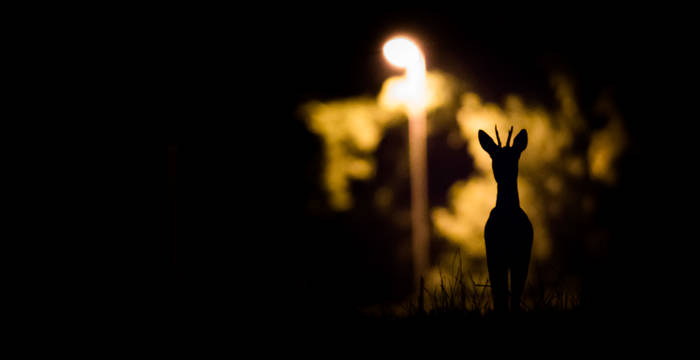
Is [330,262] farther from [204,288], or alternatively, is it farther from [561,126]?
[561,126]

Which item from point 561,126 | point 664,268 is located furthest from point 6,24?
point 664,268

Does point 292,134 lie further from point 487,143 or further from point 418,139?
point 487,143

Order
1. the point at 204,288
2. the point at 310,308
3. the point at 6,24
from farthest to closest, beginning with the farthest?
the point at 204,288 < the point at 6,24 < the point at 310,308

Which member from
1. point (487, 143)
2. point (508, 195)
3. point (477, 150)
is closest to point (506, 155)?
point (487, 143)

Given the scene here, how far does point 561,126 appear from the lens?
7.38m

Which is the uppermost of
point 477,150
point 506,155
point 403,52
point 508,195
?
point 403,52

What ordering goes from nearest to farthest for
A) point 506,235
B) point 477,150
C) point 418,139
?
point 506,235 < point 418,139 < point 477,150

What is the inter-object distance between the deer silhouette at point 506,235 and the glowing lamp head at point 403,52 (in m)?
3.69

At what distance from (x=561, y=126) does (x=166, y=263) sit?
6166 millimetres

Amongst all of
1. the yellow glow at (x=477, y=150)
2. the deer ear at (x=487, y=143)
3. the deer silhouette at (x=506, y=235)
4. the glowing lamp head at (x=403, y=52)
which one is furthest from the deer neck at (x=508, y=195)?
the yellow glow at (x=477, y=150)

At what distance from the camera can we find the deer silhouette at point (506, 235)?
276 centimetres

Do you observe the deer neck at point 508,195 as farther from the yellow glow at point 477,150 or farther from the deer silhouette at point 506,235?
the yellow glow at point 477,150

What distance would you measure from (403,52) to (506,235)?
4.34 meters

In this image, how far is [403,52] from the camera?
661 cm
